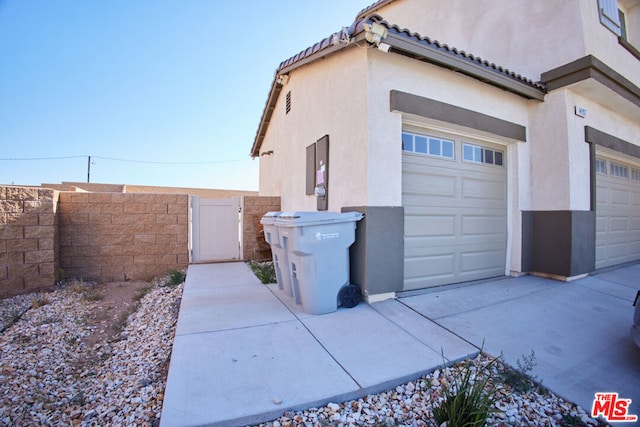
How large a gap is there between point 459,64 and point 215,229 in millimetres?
6151

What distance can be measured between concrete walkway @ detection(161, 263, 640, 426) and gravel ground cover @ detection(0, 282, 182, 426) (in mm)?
289

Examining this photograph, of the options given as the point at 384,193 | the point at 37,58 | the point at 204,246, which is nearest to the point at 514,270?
the point at 384,193

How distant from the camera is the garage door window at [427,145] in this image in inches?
172

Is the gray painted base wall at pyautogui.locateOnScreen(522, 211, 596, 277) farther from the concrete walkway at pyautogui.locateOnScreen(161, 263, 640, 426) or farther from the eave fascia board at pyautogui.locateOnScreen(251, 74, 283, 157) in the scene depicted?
the eave fascia board at pyautogui.locateOnScreen(251, 74, 283, 157)

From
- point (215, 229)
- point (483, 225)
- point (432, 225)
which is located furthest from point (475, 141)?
point (215, 229)

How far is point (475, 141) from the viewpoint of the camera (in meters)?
5.06

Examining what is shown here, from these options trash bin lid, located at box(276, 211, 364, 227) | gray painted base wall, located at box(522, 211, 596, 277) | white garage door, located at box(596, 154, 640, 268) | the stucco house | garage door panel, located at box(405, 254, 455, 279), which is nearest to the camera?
trash bin lid, located at box(276, 211, 364, 227)

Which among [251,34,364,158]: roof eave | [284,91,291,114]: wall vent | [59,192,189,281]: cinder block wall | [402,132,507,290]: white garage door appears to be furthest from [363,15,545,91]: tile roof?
[59,192,189,281]: cinder block wall

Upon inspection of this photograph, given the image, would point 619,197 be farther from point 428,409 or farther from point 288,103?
point 288,103

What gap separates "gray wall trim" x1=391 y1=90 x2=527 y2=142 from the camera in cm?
403

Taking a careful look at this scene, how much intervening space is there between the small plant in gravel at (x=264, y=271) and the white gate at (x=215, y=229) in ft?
2.48

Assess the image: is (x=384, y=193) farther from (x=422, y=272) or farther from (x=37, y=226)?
(x=37, y=226)

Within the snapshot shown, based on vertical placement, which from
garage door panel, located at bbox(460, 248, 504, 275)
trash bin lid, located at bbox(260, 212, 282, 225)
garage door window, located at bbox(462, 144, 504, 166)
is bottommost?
garage door panel, located at bbox(460, 248, 504, 275)

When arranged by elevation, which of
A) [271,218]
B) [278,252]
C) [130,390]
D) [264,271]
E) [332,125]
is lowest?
[130,390]
